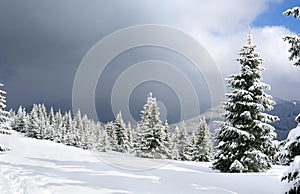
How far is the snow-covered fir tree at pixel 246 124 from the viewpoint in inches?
754

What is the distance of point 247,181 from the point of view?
14.0m

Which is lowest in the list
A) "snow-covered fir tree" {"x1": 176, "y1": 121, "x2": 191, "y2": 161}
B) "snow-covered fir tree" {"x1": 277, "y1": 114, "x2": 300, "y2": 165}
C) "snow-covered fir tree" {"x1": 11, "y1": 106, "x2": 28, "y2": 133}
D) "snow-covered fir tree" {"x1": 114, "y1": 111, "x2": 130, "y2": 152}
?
"snow-covered fir tree" {"x1": 277, "y1": 114, "x2": 300, "y2": 165}

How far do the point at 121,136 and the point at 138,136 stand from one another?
57.6 ft

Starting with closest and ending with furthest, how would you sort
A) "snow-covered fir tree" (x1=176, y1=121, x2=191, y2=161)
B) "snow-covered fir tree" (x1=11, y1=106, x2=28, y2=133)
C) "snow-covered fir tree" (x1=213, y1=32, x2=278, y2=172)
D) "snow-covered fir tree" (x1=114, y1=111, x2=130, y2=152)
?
"snow-covered fir tree" (x1=213, y1=32, x2=278, y2=172)
"snow-covered fir tree" (x1=176, y1=121, x2=191, y2=161)
"snow-covered fir tree" (x1=114, y1=111, x2=130, y2=152)
"snow-covered fir tree" (x1=11, y1=106, x2=28, y2=133)

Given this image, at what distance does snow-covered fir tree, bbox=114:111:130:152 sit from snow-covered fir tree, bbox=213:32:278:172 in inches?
1751

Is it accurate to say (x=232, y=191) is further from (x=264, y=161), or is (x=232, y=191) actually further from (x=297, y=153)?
(x=264, y=161)

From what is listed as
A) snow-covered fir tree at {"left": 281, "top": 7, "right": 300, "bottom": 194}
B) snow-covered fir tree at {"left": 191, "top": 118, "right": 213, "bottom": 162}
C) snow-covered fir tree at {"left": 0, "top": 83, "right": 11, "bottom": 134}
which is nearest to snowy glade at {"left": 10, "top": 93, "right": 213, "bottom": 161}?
snow-covered fir tree at {"left": 191, "top": 118, "right": 213, "bottom": 162}

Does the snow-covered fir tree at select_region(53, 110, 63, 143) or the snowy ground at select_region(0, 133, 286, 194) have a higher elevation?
the snow-covered fir tree at select_region(53, 110, 63, 143)

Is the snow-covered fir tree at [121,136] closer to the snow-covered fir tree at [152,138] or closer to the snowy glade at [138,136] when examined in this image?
the snowy glade at [138,136]

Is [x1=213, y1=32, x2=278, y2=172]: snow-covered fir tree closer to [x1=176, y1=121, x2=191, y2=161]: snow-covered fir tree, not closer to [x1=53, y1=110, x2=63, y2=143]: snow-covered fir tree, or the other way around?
[x1=176, y1=121, x2=191, y2=161]: snow-covered fir tree

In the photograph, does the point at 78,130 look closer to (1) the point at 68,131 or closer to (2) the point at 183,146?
(1) the point at 68,131

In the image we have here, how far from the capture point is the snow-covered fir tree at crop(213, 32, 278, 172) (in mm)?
19156

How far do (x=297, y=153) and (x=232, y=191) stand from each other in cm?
438

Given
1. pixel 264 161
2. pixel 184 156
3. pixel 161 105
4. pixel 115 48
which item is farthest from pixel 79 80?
pixel 184 156
